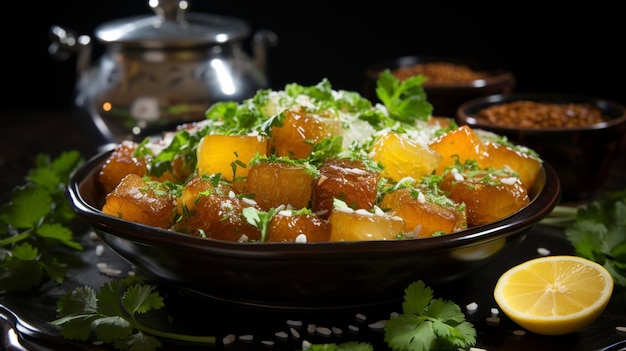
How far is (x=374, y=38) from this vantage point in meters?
4.82

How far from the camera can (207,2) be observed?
4891 millimetres

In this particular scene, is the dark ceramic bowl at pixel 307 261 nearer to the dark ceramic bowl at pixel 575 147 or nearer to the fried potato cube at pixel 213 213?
the fried potato cube at pixel 213 213

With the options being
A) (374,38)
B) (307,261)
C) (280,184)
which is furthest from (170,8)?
(307,261)

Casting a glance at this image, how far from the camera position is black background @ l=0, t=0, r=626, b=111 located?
4621 millimetres

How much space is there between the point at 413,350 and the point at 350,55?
134 inches

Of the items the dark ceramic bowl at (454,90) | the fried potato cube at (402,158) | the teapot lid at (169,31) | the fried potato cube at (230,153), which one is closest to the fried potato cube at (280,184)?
the fried potato cube at (230,153)

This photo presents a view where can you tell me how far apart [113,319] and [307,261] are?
16.8 inches

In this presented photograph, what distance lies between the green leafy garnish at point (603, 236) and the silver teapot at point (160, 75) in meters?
1.71

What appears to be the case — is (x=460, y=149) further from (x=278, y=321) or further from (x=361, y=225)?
(x=278, y=321)

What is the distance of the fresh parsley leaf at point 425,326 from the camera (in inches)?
64.5

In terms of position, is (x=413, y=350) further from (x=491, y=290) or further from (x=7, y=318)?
(x=7, y=318)

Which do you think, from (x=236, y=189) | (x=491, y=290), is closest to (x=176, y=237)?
(x=236, y=189)

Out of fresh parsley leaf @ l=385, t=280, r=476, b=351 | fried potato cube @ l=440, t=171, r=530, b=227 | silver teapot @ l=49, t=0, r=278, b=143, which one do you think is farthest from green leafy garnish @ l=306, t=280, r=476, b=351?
silver teapot @ l=49, t=0, r=278, b=143

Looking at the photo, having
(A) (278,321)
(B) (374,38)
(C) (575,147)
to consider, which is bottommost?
(B) (374,38)
